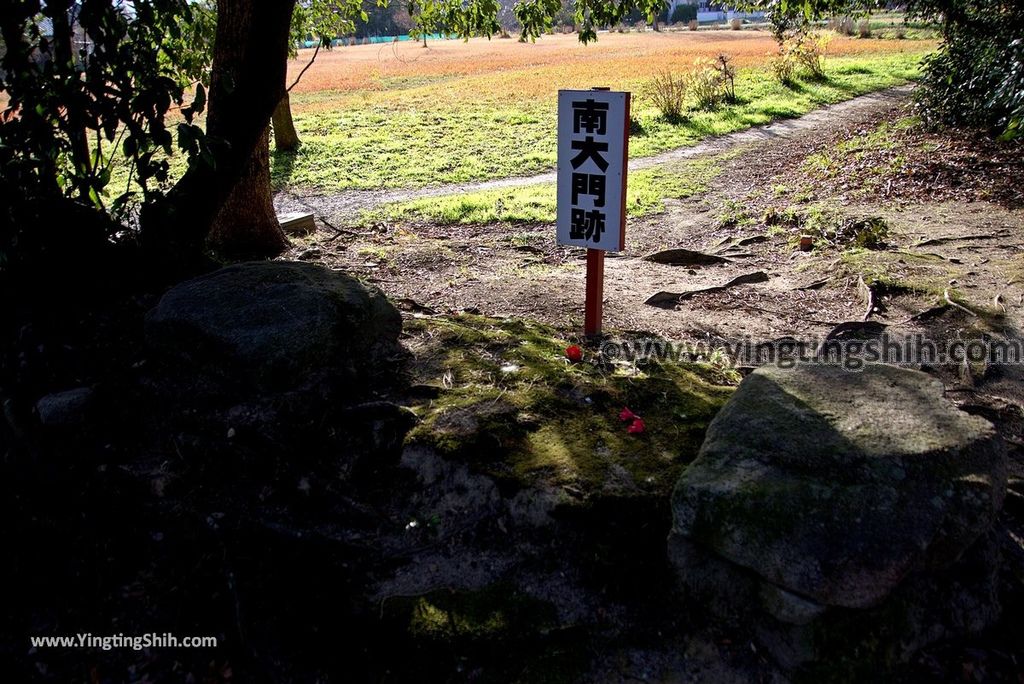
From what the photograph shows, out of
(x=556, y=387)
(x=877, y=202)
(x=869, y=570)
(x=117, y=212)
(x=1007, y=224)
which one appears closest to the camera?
(x=869, y=570)

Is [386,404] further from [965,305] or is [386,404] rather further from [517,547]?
[965,305]

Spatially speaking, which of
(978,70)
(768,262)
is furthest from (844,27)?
(768,262)

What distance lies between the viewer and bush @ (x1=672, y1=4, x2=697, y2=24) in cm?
6812

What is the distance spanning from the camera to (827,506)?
2482 millimetres

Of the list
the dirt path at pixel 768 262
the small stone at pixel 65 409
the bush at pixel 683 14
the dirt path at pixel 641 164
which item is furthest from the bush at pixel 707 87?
the bush at pixel 683 14

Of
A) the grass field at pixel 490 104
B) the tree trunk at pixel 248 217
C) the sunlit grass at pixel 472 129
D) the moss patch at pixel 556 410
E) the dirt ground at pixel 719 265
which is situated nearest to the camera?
the moss patch at pixel 556 410

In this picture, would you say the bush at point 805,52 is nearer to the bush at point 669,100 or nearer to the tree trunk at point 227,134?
the bush at point 669,100

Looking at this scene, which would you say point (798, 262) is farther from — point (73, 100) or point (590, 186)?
point (73, 100)

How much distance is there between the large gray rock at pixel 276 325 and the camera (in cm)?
366

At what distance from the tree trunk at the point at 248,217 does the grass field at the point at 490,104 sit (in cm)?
531

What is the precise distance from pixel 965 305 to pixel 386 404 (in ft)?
14.2

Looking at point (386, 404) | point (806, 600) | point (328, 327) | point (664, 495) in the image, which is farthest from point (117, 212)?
point (806, 600)

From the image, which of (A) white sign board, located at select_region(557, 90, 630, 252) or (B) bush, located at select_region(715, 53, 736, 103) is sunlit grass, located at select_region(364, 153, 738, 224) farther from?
(B) bush, located at select_region(715, 53, 736, 103)

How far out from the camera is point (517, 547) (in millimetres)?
2984
